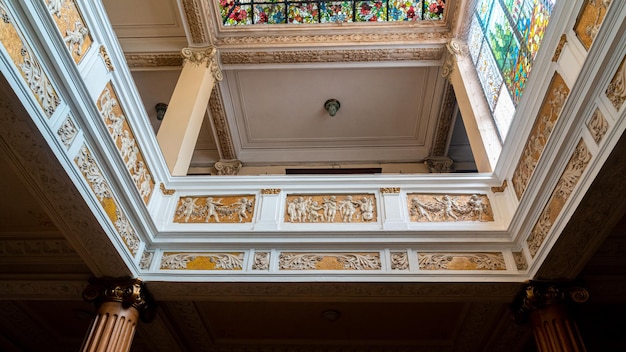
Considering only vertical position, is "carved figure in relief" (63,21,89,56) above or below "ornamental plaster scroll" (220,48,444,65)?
below

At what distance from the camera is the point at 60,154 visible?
3205 millimetres

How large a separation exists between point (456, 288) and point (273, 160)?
5.61m

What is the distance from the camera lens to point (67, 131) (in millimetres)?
3275

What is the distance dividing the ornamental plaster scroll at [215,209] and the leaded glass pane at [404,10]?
475cm

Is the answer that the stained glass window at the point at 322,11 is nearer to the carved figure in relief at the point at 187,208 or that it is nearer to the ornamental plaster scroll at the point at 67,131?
the carved figure in relief at the point at 187,208

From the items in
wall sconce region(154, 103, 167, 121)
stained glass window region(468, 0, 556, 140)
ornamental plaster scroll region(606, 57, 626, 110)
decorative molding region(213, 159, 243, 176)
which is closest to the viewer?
ornamental plaster scroll region(606, 57, 626, 110)

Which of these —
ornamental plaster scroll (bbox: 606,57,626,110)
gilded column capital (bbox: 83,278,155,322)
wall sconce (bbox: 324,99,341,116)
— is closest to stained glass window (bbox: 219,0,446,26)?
wall sconce (bbox: 324,99,341,116)

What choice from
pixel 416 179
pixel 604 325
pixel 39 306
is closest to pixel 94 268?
pixel 39 306

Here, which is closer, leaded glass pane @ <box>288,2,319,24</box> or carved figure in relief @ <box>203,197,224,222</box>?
carved figure in relief @ <box>203,197,224,222</box>

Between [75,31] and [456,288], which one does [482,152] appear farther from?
[75,31]

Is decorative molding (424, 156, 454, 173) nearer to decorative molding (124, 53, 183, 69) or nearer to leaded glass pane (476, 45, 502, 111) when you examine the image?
leaded glass pane (476, 45, 502, 111)

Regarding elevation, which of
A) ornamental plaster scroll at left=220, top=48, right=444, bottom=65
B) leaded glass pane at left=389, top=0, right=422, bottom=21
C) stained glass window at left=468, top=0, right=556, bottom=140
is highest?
leaded glass pane at left=389, top=0, right=422, bottom=21

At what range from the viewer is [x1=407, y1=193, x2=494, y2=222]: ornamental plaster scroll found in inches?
193

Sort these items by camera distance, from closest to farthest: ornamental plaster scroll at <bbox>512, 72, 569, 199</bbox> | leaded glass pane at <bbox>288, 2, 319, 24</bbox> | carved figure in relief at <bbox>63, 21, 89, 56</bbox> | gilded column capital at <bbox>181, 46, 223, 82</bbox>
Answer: carved figure in relief at <bbox>63, 21, 89, 56</bbox>, ornamental plaster scroll at <bbox>512, 72, 569, 199</bbox>, gilded column capital at <bbox>181, 46, 223, 82</bbox>, leaded glass pane at <bbox>288, 2, 319, 24</bbox>
